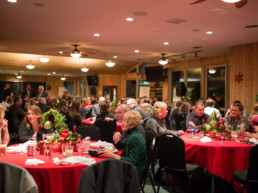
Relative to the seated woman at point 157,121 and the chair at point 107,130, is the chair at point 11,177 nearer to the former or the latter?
the seated woman at point 157,121

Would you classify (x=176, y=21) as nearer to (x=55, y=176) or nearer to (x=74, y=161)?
(x=74, y=161)

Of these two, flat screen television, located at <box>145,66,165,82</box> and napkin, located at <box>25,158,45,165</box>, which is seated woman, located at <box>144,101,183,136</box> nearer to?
napkin, located at <box>25,158,45,165</box>

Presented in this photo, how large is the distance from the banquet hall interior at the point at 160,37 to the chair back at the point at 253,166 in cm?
113

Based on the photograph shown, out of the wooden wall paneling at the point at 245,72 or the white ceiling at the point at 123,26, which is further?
the wooden wall paneling at the point at 245,72

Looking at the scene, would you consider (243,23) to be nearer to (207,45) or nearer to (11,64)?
(207,45)

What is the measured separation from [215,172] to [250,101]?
553cm

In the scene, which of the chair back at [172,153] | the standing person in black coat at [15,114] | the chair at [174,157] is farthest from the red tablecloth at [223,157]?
the standing person in black coat at [15,114]

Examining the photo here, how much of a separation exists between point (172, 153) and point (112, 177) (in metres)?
1.96

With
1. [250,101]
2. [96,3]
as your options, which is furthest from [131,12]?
[250,101]

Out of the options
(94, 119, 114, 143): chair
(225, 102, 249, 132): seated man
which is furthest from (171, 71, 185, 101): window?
(225, 102, 249, 132): seated man

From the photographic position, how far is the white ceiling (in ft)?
17.0

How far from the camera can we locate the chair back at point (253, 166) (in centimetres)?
335

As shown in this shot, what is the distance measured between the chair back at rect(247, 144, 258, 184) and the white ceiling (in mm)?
2798

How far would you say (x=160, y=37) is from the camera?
25.7 ft
